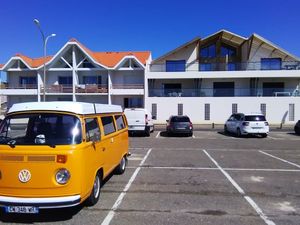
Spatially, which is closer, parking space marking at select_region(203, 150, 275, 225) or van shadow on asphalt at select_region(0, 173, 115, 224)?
van shadow on asphalt at select_region(0, 173, 115, 224)

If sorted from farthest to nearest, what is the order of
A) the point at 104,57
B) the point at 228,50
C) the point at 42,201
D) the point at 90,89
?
the point at 104,57
the point at 228,50
the point at 90,89
the point at 42,201

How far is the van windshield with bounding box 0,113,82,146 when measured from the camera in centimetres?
571

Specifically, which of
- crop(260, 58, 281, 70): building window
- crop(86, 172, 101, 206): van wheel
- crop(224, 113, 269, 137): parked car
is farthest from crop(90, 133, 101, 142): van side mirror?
crop(260, 58, 281, 70): building window

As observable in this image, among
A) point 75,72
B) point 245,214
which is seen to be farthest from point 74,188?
point 75,72

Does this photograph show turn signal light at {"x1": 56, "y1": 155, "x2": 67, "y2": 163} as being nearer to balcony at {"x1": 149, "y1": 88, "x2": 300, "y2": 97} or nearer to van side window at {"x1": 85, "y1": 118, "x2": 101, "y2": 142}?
van side window at {"x1": 85, "y1": 118, "x2": 101, "y2": 142}

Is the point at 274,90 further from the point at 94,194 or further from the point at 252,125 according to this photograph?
the point at 94,194

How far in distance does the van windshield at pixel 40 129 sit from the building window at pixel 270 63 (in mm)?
39394

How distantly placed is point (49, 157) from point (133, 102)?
122ft

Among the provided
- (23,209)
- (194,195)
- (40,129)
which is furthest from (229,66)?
(23,209)

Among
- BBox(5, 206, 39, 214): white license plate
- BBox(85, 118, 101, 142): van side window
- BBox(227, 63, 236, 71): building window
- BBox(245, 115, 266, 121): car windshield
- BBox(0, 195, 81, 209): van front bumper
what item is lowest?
BBox(5, 206, 39, 214): white license plate

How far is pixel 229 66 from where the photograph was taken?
4244 cm

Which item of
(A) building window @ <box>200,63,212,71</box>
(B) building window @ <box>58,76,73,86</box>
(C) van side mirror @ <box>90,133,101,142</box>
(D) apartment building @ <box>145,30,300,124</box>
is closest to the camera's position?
(C) van side mirror @ <box>90,133,101,142</box>

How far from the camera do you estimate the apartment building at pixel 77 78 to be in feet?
133

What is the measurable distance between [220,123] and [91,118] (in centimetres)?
3348
